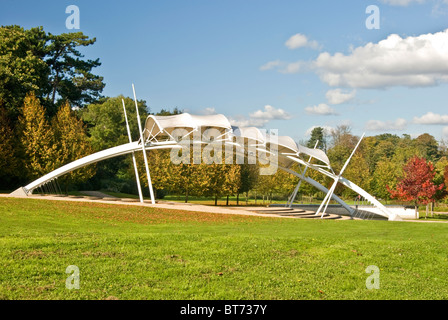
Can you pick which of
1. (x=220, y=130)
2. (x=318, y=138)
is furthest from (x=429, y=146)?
(x=220, y=130)

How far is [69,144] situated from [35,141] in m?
3.18

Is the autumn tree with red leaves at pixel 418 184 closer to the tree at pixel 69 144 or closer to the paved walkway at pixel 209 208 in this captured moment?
the paved walkway at pixel 209 208

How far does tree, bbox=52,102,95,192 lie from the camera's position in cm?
3566

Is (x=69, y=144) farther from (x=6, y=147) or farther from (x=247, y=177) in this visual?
(x=247, y=177)

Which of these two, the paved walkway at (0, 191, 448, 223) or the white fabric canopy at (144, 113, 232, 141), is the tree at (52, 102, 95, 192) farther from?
the white fabric canopy at (144, 113, 232, 141)

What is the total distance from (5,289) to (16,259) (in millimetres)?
1756

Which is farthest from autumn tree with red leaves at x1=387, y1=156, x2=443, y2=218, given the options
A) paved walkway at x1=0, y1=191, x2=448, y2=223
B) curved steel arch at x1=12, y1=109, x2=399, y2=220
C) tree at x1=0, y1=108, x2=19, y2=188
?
tree at x1=0, y1=108, x2=19, y2=188

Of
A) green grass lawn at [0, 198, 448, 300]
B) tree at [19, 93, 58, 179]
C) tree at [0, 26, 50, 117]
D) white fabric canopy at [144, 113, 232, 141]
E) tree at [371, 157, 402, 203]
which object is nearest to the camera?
green grass lawn at [0, 198, 448, 300]

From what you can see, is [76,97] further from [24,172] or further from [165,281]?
[165,281]

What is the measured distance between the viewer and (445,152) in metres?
85.4

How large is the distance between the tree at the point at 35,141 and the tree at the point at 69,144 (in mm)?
711

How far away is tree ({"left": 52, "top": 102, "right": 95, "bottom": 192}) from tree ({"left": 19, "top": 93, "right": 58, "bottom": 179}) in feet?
2.33

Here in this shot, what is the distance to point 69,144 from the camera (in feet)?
119

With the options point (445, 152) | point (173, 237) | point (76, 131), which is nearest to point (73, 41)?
point (76, 131)
